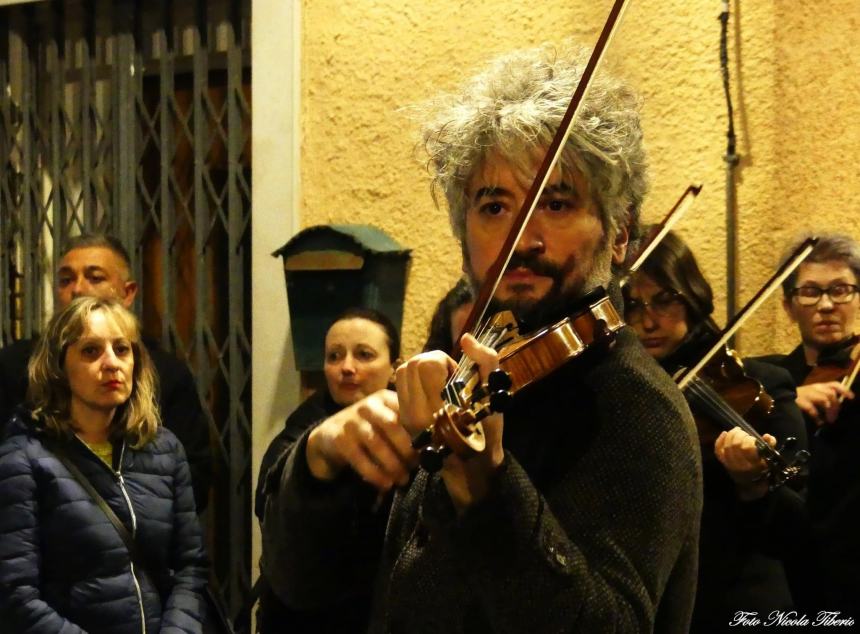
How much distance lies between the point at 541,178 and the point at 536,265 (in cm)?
12

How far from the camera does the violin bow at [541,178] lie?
1.17 meters

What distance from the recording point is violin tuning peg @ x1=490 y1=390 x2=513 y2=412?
951 mm

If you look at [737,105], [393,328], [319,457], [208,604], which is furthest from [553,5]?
[319,457]

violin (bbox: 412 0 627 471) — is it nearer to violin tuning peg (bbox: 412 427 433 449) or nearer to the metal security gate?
violin tuning peg (bbox: 412 427 433 449)

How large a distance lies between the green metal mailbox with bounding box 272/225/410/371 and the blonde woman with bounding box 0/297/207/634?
2.05ft

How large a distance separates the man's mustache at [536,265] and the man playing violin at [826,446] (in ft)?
3.88

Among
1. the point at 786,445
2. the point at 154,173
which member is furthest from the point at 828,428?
the point at 154,173

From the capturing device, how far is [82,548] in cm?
266

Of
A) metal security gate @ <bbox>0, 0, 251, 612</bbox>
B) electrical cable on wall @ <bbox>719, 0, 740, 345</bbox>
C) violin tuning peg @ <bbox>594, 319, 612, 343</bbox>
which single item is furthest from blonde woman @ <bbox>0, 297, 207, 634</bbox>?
violin tuning peg @ <bbox>594, 319, 612, 343</bbox>

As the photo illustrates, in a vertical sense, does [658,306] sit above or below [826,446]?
above

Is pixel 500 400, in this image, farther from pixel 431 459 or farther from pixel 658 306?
pixel 658 306

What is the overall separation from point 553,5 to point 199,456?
1.89m

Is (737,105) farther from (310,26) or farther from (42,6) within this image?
(42,6)

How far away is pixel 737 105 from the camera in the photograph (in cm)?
316
